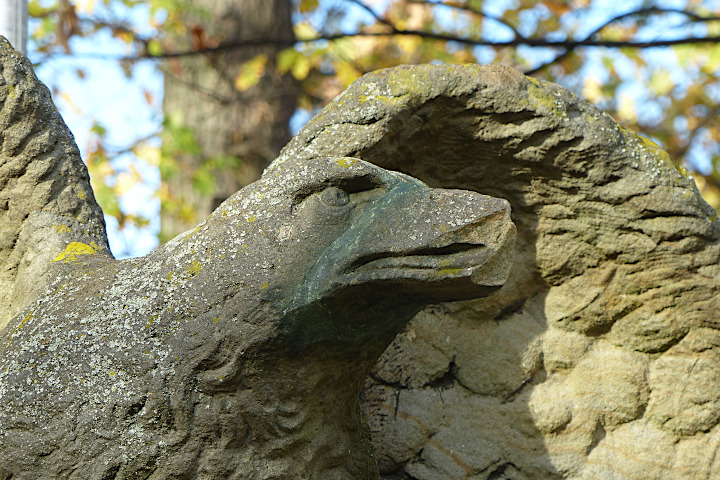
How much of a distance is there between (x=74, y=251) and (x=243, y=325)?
2.15 feet

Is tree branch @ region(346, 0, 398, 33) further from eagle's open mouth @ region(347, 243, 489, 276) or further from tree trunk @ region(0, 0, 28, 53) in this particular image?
eagle's open mouth @ region(347, 243, 489, 276)

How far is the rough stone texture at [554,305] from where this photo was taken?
2262 millimetres

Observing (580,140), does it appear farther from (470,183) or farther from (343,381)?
(343,381)

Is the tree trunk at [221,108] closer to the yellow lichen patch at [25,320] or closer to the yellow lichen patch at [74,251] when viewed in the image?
the yellow lichen patch at [74,251]

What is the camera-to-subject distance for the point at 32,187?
7.50 ft

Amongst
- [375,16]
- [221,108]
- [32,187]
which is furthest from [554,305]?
[221,108]

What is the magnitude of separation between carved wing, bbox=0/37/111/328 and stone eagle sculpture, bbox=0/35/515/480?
35cm

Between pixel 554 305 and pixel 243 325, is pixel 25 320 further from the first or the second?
pixel 554 305

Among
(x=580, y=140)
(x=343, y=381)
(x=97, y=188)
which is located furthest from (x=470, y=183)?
(x=97, y=188)

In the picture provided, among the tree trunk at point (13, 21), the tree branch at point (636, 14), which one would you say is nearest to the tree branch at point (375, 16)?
the tree branch at point (636, 14)

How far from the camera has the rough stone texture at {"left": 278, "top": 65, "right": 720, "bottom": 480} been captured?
226cm

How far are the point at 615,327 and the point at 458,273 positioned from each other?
3.13ft

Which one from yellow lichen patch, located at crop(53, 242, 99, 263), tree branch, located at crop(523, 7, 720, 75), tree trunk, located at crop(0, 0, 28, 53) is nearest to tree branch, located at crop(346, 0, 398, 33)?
tree branch, located at crop(523, 7, 720, 75)

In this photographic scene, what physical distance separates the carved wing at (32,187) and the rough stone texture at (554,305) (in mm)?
629
